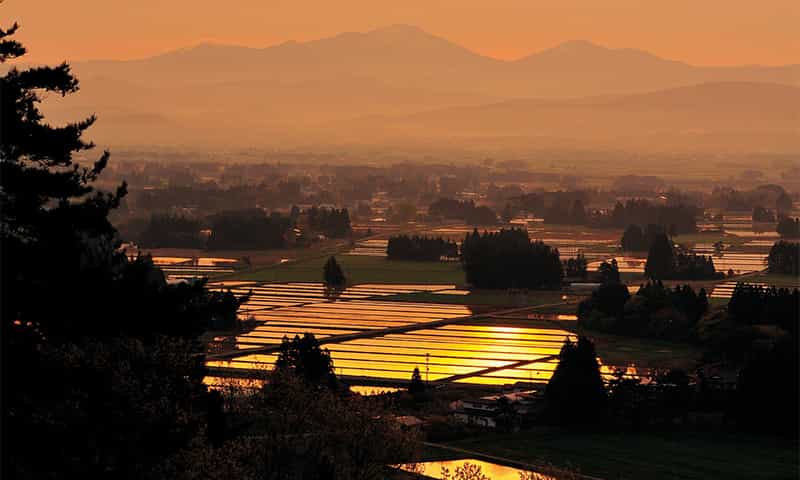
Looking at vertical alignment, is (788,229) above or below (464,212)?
below

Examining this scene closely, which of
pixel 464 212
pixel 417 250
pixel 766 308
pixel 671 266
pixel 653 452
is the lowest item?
pixel 653 452

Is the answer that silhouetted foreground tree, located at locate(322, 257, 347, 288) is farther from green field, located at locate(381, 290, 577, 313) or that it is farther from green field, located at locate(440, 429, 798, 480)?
green field, located at locate(440, 429, 798, 480)

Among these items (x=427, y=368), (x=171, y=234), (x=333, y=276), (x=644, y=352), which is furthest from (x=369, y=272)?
(x=427, y=368)

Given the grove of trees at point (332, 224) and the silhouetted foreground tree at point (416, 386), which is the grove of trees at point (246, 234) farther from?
the silhouetted foreground tree at point (416, 386)

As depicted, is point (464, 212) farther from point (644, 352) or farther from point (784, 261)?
point (644, 352)

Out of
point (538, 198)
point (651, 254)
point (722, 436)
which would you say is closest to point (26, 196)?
point (722, 436)

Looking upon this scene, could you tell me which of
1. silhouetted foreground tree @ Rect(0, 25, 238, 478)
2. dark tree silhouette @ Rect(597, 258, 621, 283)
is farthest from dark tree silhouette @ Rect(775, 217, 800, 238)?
silhouetted foreground tree @ Rect(0, 25, 238, 478)

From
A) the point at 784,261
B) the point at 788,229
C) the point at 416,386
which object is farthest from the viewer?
the point at 788,229
